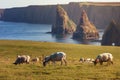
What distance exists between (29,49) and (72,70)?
23655mm

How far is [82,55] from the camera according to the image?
44219 mm

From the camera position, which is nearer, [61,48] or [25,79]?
[25,79]

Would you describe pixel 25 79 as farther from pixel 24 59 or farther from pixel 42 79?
pixel 24 59

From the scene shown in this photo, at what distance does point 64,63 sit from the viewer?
30281 mm

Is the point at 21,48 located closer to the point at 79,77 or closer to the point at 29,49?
the point at 29,49

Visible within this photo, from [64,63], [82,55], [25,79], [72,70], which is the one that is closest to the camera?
[25,79]

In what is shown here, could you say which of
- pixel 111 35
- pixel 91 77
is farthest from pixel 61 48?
pixel 111 35

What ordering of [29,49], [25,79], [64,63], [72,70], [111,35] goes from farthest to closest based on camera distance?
[111,35], [29,49], [64,63], [72,70], [25,79]

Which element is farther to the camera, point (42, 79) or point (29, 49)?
point (29, 49)

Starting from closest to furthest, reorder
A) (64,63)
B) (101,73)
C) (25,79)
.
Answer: (25,79) < (101,73) < (64,63)

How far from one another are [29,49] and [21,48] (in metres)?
1.40

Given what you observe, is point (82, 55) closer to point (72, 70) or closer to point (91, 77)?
point (72, 70)

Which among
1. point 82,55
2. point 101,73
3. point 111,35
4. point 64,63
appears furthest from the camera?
point 111,35

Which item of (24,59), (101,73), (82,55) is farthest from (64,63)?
(82,55)
